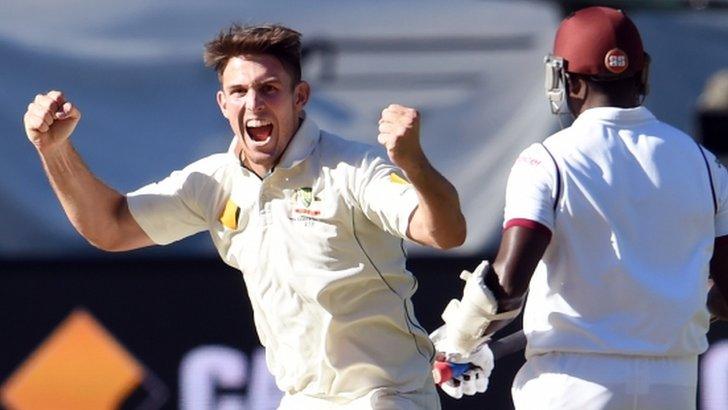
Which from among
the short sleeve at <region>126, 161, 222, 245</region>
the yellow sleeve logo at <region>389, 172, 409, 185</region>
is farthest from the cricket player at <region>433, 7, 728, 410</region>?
the short sleeve at <region>126, 161, 222, 245</region>

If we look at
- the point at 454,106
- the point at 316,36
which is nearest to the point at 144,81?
the point at 316,36

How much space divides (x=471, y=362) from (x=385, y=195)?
0.51 metres

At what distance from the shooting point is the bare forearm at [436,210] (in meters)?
4.25

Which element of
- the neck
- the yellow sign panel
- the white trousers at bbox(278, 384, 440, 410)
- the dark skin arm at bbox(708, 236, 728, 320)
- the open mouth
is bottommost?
the yellow sign panel

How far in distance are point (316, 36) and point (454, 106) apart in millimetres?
602

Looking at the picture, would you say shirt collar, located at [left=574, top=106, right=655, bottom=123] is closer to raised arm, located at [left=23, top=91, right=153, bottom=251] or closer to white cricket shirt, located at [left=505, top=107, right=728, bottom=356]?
white cricket shirt, located at [left=505, top=107, right=728, bottom=356]

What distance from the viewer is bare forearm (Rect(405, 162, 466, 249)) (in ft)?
14.0

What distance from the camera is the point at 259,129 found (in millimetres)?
4789

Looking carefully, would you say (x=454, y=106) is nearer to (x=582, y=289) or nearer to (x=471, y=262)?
(x=471, y=262)

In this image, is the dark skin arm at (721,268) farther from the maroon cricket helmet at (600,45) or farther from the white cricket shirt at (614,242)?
the maroon cricket helmet at (600,45)

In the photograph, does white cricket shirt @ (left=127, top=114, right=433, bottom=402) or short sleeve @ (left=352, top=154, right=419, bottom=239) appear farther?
white cricket shirt @ (left=127, top=114, right=433, bottom=402)

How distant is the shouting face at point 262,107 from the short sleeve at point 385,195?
260mm

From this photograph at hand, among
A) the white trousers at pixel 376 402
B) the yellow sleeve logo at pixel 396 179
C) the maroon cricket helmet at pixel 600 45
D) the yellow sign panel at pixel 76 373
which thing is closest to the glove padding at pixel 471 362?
the white trousers at pixel 376 402

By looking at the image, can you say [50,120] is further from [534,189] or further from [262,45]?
[534,189]
